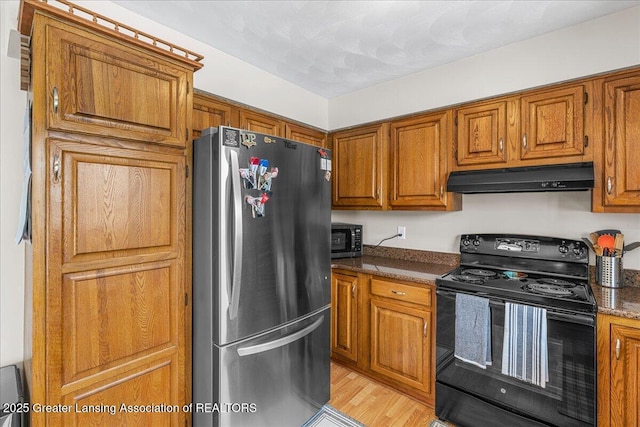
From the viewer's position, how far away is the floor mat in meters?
1.90

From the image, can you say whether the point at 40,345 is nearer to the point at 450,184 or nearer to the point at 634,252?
the point at 450,184

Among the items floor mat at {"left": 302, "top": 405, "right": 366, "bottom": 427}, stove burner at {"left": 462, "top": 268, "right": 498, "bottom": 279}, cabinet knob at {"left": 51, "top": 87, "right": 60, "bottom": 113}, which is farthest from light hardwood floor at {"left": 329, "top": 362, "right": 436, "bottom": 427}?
cabinet knob at {"left": 51, "top": 87, "right": 60, "bottom": 113}

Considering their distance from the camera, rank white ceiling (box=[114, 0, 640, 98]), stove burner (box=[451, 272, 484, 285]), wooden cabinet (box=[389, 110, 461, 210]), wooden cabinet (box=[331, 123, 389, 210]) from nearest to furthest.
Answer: white ceiling (box=[114, 0, 640, 98]), stove burner (box=[451, 272, 484, 285]), wooden cabinet (box=[389, 110, 461, 210]), wooden cabinet (box=[331, 123, 389, 210])

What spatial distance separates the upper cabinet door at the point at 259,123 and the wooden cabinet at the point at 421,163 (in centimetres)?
Answer: 98

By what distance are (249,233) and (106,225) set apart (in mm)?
596

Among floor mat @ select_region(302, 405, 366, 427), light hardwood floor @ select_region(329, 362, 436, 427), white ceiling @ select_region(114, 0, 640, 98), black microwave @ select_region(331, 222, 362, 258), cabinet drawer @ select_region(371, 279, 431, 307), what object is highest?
white ceiling @ select_region(114, 0, 640, 98)

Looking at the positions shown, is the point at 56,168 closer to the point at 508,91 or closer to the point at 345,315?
the point at 345,315

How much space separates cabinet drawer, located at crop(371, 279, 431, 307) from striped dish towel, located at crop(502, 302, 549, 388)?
0.48m

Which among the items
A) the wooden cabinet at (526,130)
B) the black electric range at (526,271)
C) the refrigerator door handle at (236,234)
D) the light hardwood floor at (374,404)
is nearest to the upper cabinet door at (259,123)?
the refrigerator door handle at (236,234)

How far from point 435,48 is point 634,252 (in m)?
1.78

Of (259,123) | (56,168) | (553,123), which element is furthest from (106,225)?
(553,123)

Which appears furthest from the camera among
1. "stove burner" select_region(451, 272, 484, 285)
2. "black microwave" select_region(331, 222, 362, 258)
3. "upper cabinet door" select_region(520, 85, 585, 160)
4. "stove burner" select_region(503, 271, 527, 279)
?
"black microwave" select_region(331, 222, 362, 258)

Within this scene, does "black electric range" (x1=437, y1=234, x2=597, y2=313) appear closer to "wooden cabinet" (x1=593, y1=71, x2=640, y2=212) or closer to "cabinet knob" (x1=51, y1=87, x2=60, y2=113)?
"wooden cabinet" (x1=593, y1=71, x2=640, y2=212)

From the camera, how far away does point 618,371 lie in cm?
142
